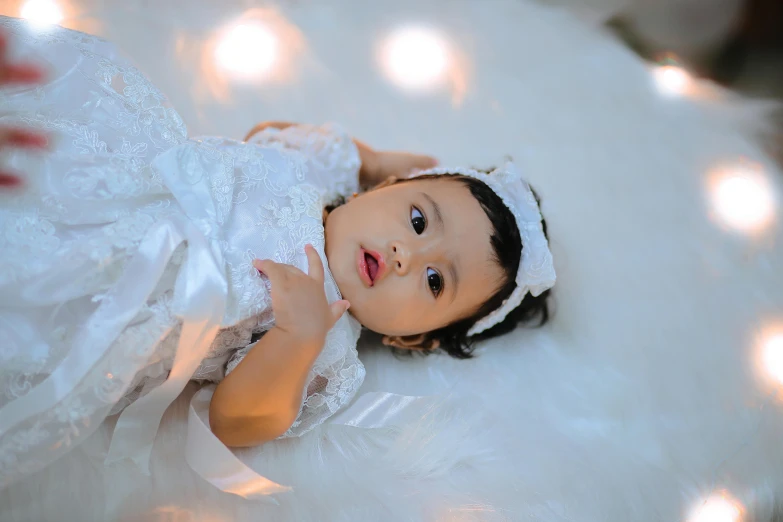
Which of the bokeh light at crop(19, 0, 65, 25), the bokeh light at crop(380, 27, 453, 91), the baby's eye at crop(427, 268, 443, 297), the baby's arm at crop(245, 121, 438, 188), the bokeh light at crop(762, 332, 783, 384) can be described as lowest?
the bokeh light at crop(762, 332, 783, 384)

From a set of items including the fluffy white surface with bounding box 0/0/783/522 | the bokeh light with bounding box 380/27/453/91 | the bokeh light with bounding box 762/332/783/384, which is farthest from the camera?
the bokeh light with bounding box 380/27/453/91

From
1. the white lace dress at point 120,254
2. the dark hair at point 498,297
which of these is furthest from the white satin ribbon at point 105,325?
the dark hair at point 498,297

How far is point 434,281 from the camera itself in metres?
1.24

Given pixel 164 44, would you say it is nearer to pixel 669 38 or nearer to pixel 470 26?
pixel 470 26

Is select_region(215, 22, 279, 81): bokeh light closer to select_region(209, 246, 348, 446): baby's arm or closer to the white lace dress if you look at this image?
the white lace dress

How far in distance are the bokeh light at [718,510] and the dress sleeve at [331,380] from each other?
0.71 m

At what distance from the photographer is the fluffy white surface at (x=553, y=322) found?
1.17m

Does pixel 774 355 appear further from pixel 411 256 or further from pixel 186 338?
pixel 186 338

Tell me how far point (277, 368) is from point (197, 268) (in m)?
0.22

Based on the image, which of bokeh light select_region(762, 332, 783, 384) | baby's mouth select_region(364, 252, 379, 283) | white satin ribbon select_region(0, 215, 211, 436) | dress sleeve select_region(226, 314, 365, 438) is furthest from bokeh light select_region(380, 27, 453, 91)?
bokeh light select_region(762, 332, 783, 384)

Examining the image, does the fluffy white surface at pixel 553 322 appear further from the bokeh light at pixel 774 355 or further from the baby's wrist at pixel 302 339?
the baby's wrist at pixel 302 339

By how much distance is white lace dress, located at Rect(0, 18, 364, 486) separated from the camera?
0.99 metres

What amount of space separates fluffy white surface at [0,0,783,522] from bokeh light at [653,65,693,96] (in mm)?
42

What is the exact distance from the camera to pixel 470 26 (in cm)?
195
